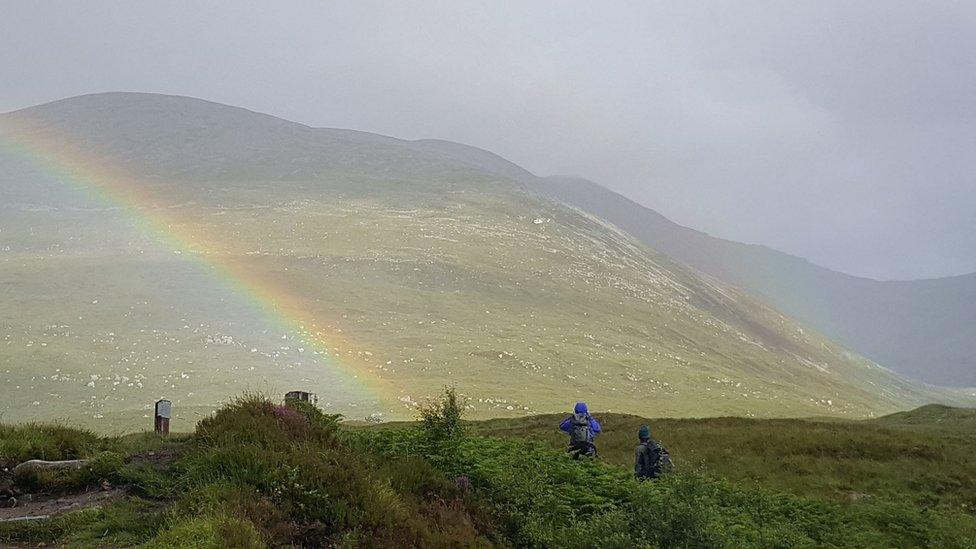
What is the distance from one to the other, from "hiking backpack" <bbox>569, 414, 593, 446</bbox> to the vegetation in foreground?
2408 mm

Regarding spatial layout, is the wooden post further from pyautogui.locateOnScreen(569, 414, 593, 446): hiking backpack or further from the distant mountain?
the distant mountain

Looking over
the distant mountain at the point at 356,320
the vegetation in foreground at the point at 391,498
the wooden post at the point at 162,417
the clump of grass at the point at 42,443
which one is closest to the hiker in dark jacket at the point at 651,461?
the vegetation in foreground at the point at 391,498

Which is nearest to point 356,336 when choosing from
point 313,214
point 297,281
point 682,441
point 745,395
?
point 297,281

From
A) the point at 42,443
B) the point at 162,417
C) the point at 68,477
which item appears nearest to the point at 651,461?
the point at 162,417

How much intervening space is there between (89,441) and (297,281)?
10788cm

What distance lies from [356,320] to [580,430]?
88.1 m

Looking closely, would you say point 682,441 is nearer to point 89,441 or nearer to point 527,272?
point 89,441

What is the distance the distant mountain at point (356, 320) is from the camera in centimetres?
7662

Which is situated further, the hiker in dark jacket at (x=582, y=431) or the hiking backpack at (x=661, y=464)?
the hiker in dark jacket at (x=582, y=431)

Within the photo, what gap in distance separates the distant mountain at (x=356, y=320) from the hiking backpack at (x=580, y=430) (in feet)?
151

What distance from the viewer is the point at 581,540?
12.1 m

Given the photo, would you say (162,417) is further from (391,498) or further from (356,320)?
(356,320)

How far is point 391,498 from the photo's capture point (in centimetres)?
1142

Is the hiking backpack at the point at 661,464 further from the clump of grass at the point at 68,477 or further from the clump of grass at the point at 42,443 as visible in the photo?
the clump of grass at the point at 42,443
